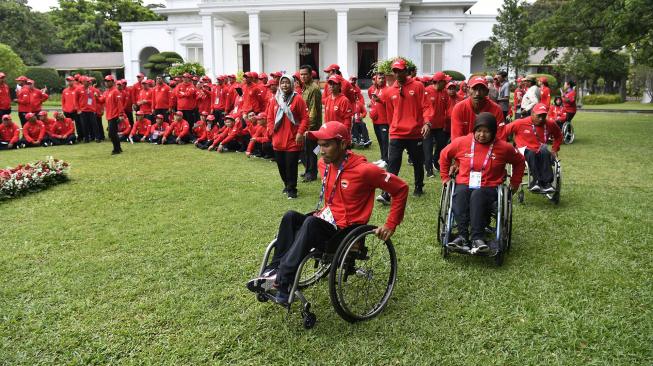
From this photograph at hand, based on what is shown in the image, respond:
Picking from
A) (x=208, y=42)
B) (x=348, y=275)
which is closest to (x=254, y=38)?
(x=208, y=42)

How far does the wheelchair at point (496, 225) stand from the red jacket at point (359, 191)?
47.7 inches

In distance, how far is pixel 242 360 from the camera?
346 centimetres

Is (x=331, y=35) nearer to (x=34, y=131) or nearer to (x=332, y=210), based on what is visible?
(x=34, y=131)

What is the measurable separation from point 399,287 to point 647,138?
43.5ft

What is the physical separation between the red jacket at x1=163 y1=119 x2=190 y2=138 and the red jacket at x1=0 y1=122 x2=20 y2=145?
392 cm

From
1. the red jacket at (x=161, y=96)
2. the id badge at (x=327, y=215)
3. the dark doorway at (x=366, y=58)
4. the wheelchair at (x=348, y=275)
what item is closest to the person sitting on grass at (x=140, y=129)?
the red jacket at (x=161, y=96)

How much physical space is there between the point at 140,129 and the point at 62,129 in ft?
6.99

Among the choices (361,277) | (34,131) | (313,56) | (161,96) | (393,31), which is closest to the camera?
(361,277)

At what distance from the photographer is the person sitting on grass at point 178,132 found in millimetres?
14414

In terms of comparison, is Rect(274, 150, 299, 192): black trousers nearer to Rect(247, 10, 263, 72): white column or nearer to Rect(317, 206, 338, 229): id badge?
Rect(317, 206, 338, 229): id badge

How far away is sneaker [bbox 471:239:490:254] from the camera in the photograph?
4715 mm

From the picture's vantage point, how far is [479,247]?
473cm

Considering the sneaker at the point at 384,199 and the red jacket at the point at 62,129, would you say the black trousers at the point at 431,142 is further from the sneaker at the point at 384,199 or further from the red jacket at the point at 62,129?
the red jacket at the point at 62,129

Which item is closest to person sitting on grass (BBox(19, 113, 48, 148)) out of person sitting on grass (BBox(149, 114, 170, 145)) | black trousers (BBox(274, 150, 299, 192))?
person sitting on grass (BBox(149, 114, 170, 145))
